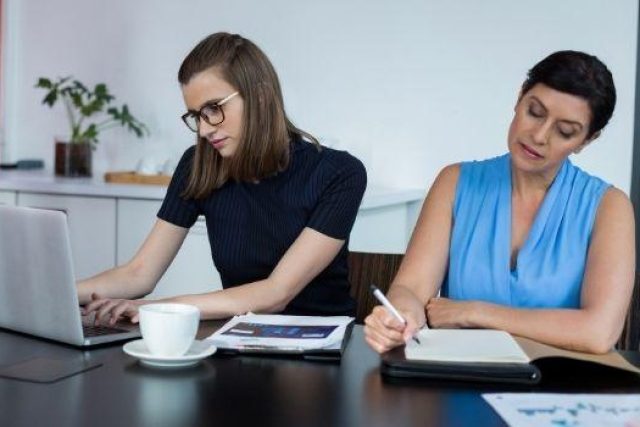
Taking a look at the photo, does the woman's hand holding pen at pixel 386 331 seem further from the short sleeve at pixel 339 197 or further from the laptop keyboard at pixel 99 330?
the short sleeve at pixel 339 197

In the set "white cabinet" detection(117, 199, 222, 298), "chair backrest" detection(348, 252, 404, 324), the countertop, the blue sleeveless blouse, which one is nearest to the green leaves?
the countertop

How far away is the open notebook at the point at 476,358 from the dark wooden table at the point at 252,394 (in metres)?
0.02

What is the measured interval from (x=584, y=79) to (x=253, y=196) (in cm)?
78

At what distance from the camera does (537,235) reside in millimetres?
1937

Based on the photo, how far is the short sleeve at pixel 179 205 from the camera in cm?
226

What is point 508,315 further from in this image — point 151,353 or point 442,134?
point 442,134

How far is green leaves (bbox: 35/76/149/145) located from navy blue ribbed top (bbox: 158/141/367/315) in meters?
1.64

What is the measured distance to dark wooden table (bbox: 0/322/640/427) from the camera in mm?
1184

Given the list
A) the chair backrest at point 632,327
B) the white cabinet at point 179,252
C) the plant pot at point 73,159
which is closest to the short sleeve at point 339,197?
the chair backrest at point 632,327

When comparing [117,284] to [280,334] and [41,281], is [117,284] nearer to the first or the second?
[41,281]

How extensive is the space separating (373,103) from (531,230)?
1.70 meters

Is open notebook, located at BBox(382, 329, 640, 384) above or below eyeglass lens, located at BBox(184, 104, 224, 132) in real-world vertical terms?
below

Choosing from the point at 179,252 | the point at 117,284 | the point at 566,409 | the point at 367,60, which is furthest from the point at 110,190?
the point at 566,409

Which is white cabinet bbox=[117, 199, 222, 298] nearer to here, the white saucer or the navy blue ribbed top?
the navy blue ribbed top
